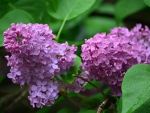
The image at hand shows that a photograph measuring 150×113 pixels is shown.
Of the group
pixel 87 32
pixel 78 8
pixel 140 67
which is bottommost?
pixel 140 67

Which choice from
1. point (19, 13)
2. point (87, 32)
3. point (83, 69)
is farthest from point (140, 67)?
point (87, 32)

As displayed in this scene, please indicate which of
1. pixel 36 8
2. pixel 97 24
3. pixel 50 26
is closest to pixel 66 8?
pixel 36 8

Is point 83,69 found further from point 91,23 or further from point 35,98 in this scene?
point 91,23

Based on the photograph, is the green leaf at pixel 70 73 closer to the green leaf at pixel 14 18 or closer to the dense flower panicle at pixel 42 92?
the dense flower panicle at pixel 42 92

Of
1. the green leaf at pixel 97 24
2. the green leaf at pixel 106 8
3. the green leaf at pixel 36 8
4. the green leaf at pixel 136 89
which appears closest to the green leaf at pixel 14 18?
the green leaf at pixel 36 8

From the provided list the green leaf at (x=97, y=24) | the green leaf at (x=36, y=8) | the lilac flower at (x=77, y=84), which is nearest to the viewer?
the lilac flower at (x=77, y=84)

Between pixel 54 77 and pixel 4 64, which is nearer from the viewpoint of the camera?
pixel 54 77
